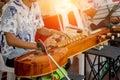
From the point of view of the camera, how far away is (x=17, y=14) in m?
1.74

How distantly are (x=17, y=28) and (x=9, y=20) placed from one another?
0.10m

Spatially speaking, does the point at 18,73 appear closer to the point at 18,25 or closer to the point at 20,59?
the point at 20,59

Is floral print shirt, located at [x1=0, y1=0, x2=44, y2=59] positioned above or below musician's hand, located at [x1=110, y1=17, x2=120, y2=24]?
above

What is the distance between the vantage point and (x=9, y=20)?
168 cm

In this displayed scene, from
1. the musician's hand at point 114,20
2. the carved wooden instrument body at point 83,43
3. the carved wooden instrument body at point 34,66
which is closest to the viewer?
the carved wooden instrument body at point 34,66

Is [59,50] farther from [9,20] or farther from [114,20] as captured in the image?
[114,20]

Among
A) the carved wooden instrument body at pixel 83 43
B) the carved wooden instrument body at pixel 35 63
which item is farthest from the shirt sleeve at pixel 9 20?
the carved wooden instrument body at pixel 83 43

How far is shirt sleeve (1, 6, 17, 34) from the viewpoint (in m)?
1.65

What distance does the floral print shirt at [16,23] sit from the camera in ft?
5.49

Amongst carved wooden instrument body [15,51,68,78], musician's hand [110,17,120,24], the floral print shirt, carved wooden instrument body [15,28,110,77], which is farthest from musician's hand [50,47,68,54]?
musician's hand [110,17,120,24]

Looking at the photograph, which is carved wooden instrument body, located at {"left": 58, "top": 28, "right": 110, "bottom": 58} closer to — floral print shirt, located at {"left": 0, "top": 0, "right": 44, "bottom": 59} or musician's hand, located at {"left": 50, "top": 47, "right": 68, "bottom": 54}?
musician's hand, located at {"left": 50, "top": 47, "right": 68, "bottom": 54}

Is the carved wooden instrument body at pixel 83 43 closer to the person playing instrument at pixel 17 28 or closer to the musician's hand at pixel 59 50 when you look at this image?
the musician's hand at pixel 59 50

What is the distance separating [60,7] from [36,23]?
735 mm

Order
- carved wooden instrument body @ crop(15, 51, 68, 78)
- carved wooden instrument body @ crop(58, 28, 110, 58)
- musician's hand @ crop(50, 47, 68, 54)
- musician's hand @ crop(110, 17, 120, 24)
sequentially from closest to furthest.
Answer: carved wooden instrument body @ crop(15, 51, 68, 78) → musician's hand @ crop(50, 47, 68, 54) → carved wooden instrument body @ crop(58, 28, 110, 58) → musician's hand @ crop(110, 17, 120, 24)
